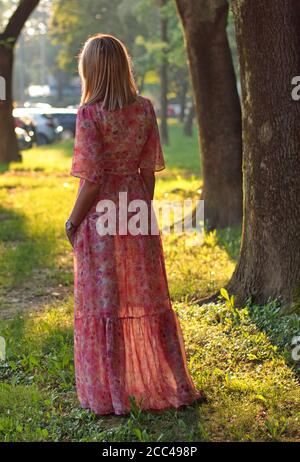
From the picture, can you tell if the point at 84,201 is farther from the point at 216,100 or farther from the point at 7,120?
the point at 7,120

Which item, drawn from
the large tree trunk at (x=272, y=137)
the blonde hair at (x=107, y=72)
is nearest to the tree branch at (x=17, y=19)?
the large tree trunk at (x=272, y=137)

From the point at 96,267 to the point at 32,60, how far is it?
11551 centimetres

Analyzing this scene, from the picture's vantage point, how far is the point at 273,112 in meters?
6.96

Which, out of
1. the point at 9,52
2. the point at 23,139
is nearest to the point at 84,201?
the point at 9,52

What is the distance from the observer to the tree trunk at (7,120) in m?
22.4

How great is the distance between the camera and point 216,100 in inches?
439

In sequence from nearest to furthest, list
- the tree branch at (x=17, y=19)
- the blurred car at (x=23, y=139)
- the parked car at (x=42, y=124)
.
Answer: the tree branch at (x=17, y=19), the blurred car at (x=23, y=139), the parked car at (x=42, y=124)

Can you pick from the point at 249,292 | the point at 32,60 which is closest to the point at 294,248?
the point at 249,292

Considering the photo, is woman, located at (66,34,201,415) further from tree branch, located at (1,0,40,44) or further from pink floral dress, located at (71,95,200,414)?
tree branch, located at (1,0,40,44)

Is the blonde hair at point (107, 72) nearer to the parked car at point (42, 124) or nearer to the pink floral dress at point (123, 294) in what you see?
the pink floral dress at point (123, 294)

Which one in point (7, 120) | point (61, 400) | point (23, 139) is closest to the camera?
point (61, 400)

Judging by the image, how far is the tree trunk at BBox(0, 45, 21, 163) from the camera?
22.4 m

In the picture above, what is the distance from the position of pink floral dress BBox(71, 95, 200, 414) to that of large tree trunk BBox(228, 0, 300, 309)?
1821 millimetres

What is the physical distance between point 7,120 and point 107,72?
1837 cm
